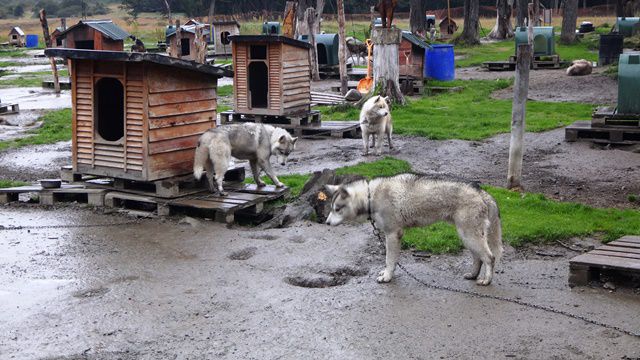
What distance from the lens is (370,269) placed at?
9.09 m

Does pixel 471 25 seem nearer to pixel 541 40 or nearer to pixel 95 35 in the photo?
pixel 541 40

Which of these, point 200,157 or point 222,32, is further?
point 222,32

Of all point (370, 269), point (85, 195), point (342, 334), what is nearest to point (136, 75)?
point (85, 195)

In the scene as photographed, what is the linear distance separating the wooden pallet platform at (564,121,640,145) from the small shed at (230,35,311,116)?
21.1 feet

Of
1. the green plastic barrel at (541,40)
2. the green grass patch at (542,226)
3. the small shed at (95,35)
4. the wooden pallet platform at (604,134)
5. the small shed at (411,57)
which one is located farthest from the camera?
the small shed at (95,35)

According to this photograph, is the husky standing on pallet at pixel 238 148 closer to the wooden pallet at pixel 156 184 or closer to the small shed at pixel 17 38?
the wooden pallet at pixel 156 184

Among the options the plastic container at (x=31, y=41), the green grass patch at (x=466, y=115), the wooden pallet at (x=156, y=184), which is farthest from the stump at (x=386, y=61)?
the plastic container at (x=31, y=41)

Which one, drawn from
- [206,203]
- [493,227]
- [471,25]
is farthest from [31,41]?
[493,227]

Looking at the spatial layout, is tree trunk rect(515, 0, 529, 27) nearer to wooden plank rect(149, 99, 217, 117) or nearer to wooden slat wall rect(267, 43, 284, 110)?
wooden slat wall rect(267, 43, 284, 110)

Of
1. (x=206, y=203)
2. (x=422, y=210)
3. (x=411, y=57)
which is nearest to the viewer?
(x=422, y=210)

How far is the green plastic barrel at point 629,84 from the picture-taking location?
1562 centimetres

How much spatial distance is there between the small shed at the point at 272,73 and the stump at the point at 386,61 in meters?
2.46

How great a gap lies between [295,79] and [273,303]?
38.1 ft

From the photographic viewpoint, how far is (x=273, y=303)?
313 inches
